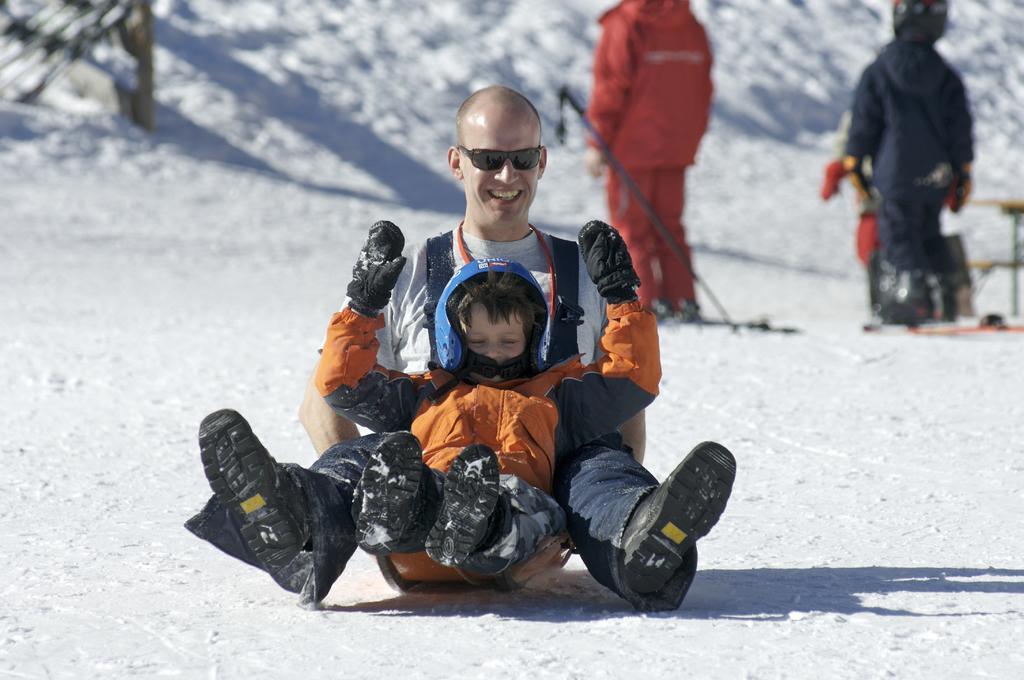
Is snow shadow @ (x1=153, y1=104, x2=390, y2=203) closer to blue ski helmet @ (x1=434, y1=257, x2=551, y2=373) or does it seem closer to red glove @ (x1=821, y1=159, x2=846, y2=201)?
red glove @ (x1=821, y1=159, x2=846, y2=201)

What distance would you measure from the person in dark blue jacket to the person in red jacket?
0.85 metres

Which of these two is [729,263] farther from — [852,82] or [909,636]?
[909,636]

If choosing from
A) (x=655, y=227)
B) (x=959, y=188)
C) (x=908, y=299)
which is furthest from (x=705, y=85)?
(x=908, y=299)

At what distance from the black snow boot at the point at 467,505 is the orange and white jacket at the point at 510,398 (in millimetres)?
223

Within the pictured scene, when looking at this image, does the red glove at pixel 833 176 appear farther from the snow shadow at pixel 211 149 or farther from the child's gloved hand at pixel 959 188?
the snow shadow at pixel 211 149

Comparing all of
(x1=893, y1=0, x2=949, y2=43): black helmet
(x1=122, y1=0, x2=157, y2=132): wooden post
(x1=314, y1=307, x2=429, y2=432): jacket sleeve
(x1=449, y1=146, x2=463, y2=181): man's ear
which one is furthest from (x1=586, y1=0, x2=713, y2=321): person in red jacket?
(x1=122, y1=0, x2=157, y2=132): wooden post

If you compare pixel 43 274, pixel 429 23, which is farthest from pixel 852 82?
pixel 43 274

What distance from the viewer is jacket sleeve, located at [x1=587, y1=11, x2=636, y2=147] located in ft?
23.8

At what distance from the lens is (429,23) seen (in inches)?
604

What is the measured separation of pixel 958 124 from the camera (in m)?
7.34

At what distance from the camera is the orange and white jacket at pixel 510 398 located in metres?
2.68

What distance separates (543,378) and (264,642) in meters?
0.75

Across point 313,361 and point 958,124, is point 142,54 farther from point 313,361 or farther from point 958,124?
point 313,361

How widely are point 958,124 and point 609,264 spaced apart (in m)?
5.05
